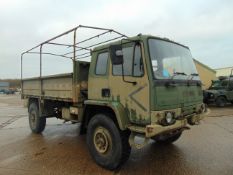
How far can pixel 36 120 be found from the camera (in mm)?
8273

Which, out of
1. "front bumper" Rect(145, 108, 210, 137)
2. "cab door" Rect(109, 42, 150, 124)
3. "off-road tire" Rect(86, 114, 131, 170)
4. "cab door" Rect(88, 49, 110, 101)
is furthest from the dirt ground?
"cab door" Rect(88, 49, 110, 101)

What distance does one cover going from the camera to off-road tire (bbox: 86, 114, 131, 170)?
4707 mm

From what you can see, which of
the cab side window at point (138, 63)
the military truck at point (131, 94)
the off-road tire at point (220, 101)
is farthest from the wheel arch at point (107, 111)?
the off-road tire at point (220, 101)

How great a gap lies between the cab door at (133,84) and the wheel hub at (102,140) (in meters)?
0.65

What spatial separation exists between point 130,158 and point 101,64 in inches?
83.8

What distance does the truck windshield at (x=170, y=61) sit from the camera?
454 centimetres

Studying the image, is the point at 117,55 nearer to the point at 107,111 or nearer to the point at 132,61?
the point at 132,61

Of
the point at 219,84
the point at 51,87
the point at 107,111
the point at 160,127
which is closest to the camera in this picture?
the point at 160,127

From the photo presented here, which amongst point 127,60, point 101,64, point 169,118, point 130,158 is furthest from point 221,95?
point 127,60

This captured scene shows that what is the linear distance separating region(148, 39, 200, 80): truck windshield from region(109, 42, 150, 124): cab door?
23 cm

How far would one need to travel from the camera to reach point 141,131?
4.38 metres

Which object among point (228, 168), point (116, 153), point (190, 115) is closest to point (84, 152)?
point (116, 153)

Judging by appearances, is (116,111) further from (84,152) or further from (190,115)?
(84,152)

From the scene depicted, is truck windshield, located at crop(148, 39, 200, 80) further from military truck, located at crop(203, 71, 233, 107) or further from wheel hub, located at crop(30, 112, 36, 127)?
military truck, located at crop(203, 71, 233, 107)
